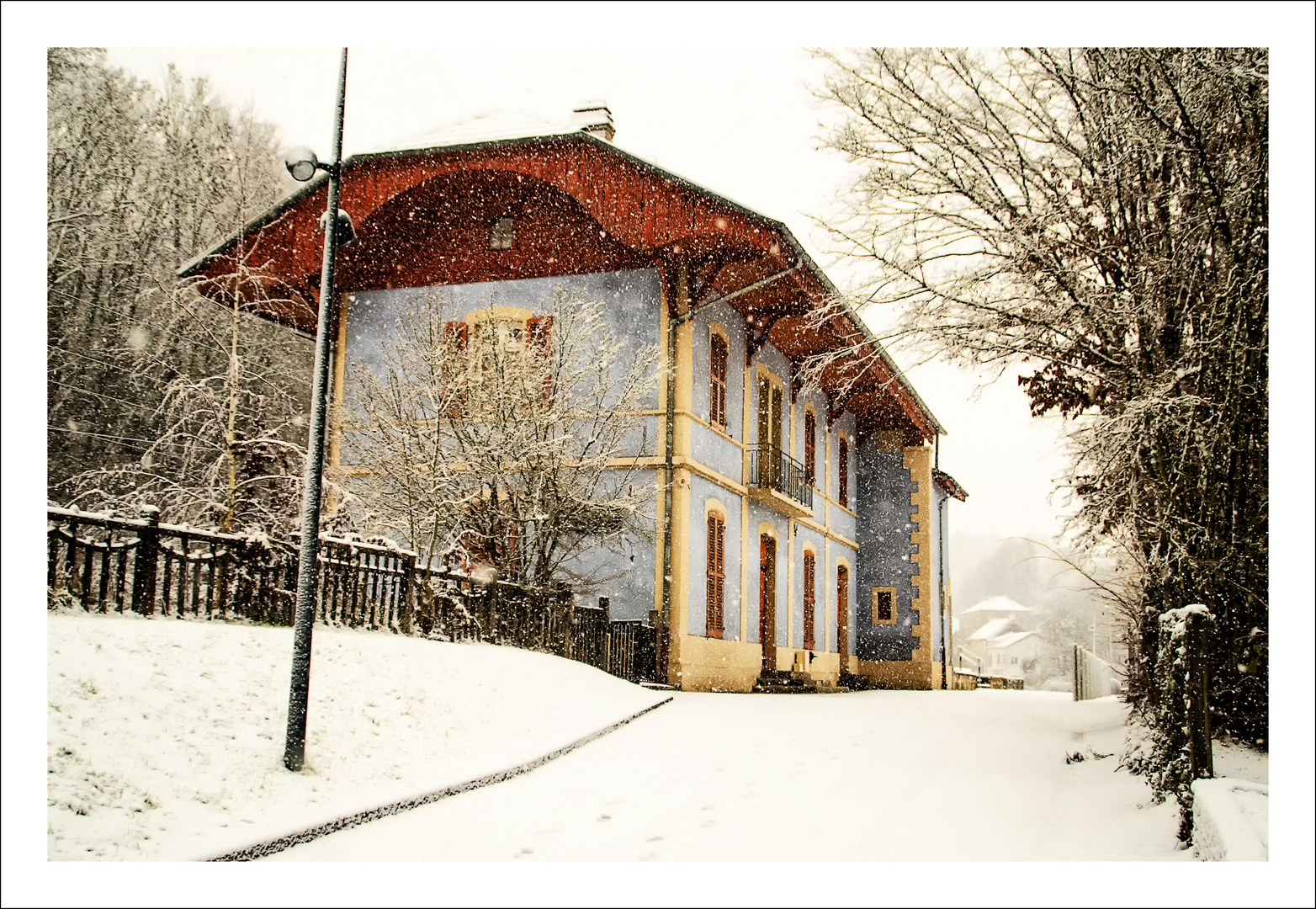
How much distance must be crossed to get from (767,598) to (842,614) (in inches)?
177

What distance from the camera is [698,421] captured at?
1310 centimetres

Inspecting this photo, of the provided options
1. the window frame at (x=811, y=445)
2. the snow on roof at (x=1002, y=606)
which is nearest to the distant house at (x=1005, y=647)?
the snow on roof at (x=1002, y=606)

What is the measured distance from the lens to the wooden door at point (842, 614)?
19422 millimetres

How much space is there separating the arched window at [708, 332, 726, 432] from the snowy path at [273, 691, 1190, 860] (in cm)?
547

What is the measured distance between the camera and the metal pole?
225 inches

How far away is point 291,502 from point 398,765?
5.03 metres

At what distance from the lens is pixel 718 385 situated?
1402cm

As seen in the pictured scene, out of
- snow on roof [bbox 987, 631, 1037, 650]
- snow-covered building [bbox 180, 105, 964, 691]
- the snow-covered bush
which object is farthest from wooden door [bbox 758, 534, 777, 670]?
snow on roof [bbox 987, 631, 1037, 650]

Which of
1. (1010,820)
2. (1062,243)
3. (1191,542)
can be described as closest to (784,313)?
(1062,243)

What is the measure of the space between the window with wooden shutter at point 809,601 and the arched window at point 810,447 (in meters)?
1.30

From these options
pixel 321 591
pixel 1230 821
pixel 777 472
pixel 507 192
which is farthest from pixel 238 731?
pixel 777 472

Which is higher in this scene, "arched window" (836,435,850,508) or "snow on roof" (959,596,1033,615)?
"arched window" (836,435,850,508)

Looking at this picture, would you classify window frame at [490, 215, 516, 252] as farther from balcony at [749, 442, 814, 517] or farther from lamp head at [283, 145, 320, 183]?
lamp head at [283, 145, 320, 183]
